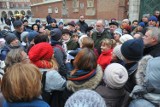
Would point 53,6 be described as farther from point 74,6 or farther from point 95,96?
point 95,96

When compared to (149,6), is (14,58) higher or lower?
lower

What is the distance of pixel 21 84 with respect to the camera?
6.85ft

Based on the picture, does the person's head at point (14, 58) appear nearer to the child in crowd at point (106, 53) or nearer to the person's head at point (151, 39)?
the child in crowd at point (106, 53)

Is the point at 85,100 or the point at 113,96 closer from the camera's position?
the point at 85,100

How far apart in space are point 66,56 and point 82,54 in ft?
6.38

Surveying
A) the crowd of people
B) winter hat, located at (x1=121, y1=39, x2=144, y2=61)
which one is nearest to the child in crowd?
the crowd of people

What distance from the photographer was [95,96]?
1.96 m

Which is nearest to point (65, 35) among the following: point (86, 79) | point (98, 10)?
point (86, 79)

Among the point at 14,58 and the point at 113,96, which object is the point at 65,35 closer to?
the point at 14,58

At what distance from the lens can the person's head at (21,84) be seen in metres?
2.09

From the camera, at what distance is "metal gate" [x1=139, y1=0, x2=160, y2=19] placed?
49.5 feet

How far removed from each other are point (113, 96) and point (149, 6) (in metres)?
13.8

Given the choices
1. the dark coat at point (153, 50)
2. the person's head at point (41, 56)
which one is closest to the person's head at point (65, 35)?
the person's head at point (41, 56)

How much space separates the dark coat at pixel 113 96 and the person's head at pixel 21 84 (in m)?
0.90
